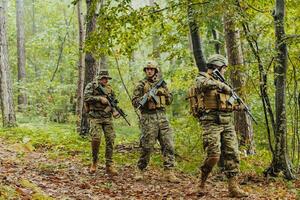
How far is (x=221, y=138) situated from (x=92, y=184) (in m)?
2.49

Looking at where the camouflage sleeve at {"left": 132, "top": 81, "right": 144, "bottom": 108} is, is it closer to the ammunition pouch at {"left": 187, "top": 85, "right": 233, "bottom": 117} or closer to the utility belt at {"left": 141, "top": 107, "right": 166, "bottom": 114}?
the utility belt at {"left": 141, "top": 107, "right": 166, "bottom": 114}

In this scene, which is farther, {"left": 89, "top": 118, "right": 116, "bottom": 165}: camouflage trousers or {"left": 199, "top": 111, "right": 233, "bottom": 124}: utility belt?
{"left": 89, "top": 118, "right": 116, "bottom": 165}: camouflage trousers

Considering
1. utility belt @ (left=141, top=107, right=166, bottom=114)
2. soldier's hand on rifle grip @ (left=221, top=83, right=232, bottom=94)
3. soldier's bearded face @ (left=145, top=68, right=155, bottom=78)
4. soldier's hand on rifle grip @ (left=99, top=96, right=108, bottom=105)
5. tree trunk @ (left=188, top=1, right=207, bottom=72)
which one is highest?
tree trunk @ (left=188, top=1, right=207, bottom=72)

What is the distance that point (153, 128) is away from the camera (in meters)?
8.14

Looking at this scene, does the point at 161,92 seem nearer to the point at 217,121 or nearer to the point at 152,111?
the point at 152,111

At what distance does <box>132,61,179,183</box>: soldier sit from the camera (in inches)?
320

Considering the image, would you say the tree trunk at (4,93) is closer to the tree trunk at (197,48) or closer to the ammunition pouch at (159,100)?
the ammunition pouch at (159,100)

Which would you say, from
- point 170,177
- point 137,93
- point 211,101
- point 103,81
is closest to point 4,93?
point 103,81

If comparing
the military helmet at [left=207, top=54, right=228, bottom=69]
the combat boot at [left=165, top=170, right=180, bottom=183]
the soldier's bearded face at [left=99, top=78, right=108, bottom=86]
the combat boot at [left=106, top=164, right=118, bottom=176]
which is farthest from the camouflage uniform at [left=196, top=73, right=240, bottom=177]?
the soldier's bearded face at [left=99, top=78, right=108, bottom=86]

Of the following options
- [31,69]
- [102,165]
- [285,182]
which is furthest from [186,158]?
[31,69]

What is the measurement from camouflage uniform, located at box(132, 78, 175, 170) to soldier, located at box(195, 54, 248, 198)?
1.27 meters

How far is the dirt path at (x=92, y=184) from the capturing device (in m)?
6.75

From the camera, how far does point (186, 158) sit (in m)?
10.0

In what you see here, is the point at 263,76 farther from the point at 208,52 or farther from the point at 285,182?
the point at 208,52
